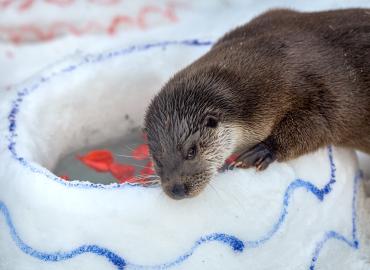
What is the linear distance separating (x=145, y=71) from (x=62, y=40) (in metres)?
1.09

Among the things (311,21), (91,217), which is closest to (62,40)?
(311,21)

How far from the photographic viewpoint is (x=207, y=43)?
296 centimetres

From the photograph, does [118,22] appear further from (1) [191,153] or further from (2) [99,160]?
(1) [191,153]

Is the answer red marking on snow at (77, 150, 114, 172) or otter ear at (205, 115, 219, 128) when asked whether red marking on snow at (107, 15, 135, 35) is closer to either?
red marking on snow at (77, 150, 114, 172)


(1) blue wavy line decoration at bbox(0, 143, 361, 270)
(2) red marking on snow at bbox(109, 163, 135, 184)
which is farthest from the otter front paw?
(2) red marking on snow at bbox(109, 163, 135, 184)

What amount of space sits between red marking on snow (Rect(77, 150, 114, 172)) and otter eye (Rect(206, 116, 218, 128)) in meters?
0.75

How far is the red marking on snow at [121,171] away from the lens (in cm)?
275

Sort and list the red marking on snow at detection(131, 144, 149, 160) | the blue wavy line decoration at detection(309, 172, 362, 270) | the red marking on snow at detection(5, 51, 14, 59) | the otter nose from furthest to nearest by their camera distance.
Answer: the red marking on snow at detection(5, 51, 14, 59)
the red marking on snow at detection(131, 144, 149, 160)
the blue wavy line decoration at detection(309, 172, 362, 270)
the otter nose

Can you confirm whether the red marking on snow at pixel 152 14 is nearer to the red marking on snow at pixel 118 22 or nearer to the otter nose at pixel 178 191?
the red marking on snow at pixel 118 22

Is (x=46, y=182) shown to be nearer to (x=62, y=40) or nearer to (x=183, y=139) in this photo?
(x=183, y=139)

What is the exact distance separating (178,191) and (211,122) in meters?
0.26

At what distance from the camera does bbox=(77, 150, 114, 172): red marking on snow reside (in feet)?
9.12

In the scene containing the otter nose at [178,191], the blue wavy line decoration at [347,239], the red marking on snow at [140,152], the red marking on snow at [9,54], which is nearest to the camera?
the otter nose at [178,191]

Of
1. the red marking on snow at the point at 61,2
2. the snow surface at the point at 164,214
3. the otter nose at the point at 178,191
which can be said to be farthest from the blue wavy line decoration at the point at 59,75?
the red marking on snow at the point at 61,2
